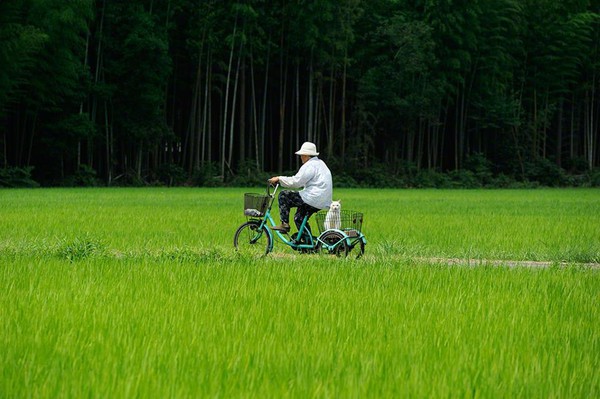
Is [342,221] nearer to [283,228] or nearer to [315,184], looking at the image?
[315,184]

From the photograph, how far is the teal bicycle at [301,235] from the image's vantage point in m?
8.65

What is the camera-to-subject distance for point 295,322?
487 cm

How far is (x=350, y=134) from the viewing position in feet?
132

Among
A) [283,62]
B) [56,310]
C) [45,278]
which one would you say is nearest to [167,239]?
[45,278]

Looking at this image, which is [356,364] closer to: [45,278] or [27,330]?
[27,330]

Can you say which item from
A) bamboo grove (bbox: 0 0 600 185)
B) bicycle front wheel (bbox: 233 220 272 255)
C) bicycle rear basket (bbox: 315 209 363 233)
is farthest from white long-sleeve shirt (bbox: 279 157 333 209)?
bamboo grove (bbox: 0 0 600 185)

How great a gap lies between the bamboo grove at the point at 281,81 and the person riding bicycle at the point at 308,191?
73.3ft

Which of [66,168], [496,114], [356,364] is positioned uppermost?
[496,114]

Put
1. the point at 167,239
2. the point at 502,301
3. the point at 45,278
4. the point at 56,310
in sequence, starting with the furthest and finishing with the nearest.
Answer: the point at 167,239 → the point at 45,278 → the point at 502,301 → the point at 56,310

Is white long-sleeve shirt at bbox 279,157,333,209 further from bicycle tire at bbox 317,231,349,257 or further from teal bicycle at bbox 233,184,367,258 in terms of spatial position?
bicycle tire at bbox 317,231,349,257

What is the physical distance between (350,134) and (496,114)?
25.1ft

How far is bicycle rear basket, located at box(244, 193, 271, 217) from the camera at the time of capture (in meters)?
8.79

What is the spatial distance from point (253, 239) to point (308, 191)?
843 mm

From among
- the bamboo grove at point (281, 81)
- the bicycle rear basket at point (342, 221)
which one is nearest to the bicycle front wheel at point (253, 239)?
the bicycle rear basket at point (342, 221)
